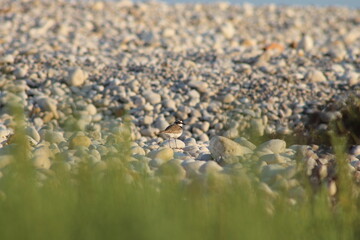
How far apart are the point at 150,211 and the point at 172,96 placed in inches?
276

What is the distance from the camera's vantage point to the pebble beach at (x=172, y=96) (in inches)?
218

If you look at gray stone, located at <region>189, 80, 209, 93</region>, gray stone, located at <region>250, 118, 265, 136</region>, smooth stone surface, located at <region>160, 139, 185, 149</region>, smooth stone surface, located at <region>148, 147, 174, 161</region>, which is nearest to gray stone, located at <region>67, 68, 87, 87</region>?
gray stone, located at <region>189, 80, 209, 93</region>

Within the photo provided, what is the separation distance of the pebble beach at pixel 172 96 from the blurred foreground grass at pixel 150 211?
0.83 ft

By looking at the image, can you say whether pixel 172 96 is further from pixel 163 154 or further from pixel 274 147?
pixel 163 154

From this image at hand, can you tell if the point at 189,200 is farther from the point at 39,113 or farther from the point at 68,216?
the point at 39,113

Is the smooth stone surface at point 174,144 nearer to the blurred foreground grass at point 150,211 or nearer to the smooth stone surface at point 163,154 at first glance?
the smooth stone surface at point 163,154

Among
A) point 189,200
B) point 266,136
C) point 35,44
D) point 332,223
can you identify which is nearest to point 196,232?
point 189,200

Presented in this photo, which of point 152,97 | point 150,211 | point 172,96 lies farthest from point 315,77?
point 150,211

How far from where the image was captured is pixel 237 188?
136 inches

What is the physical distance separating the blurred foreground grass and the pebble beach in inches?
10.0

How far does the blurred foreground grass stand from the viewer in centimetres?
283

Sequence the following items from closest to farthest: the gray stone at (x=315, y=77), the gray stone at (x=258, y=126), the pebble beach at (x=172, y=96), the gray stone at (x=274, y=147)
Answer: the pebble beach at (x=172, y=96) < the gray stone at (x=274, y=147) < the gray stone at (x=258, y=126) < the gray stone at (x=315, y=77)

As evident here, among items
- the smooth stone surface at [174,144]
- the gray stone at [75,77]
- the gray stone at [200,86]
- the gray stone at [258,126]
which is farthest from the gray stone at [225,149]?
the gray stone at [75,77]

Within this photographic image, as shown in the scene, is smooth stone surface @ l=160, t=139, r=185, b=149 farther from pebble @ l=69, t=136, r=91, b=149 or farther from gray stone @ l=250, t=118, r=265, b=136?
gray stone @ l=250, t=118, r=265, b=136
